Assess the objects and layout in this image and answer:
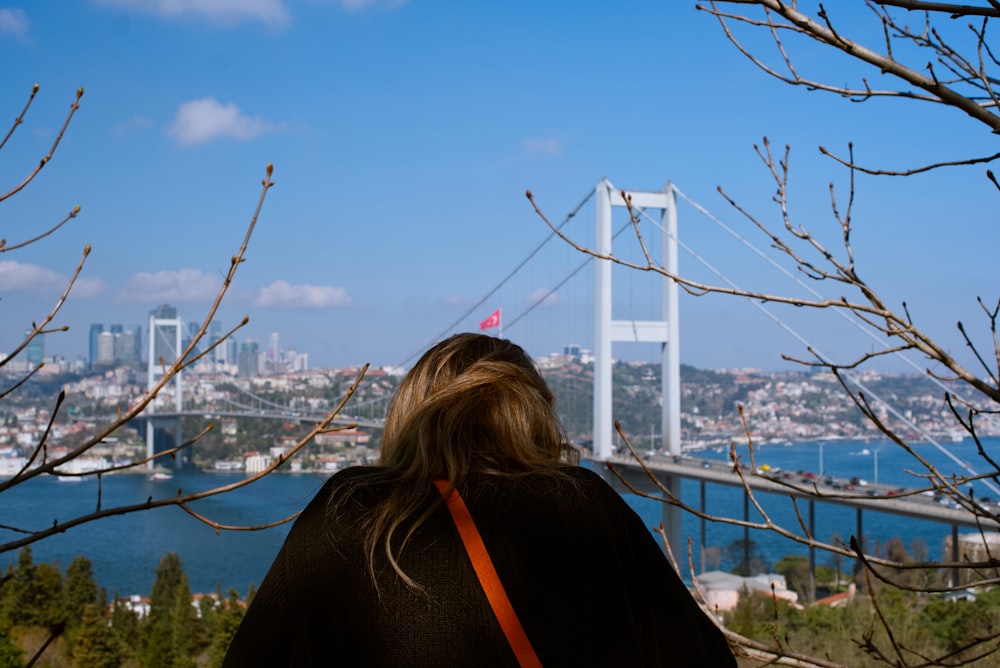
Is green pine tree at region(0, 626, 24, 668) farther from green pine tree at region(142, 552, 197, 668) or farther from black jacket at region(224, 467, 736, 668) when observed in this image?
black jacket at region(224, 467, 736, 668)

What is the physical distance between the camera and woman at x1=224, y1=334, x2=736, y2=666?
74 cm

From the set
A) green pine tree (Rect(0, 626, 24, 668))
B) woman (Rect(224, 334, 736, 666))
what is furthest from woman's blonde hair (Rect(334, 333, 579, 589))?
green pine tree (Rect(0, 626, 24, 668))

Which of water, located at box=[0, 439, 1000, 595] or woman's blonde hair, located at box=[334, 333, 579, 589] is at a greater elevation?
woman's blonde hair, located at box=[334, 333, 579, 589]

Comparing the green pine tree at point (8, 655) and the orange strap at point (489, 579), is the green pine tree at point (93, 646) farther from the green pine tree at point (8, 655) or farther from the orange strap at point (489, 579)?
the orange strap at point (489, 579)

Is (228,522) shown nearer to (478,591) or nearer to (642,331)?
(642,331)

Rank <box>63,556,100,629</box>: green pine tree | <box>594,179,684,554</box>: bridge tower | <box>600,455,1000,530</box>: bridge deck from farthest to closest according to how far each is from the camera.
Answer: <box>594,179,684,554</box>: bridge tower < <box>63,556,100,629</box>: green pine tree < <box>600,455,1000,530</box>: bridge deck

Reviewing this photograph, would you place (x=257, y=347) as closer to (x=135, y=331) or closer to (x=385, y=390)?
(x=135, y=331)

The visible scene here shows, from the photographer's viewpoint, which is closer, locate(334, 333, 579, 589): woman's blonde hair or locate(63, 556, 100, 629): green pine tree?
locate(334, 333, 579, 589): woman's blonde hair

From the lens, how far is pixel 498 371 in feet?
2.79

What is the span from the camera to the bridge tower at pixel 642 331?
1207 cm

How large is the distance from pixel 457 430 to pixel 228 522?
566 inches

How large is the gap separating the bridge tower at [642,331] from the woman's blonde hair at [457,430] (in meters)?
10.9

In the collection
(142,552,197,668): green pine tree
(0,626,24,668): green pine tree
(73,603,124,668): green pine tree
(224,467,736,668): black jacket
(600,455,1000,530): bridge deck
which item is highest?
(224,467,736,668): black jacket

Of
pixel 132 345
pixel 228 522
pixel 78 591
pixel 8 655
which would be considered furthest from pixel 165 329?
pixel 8 655
